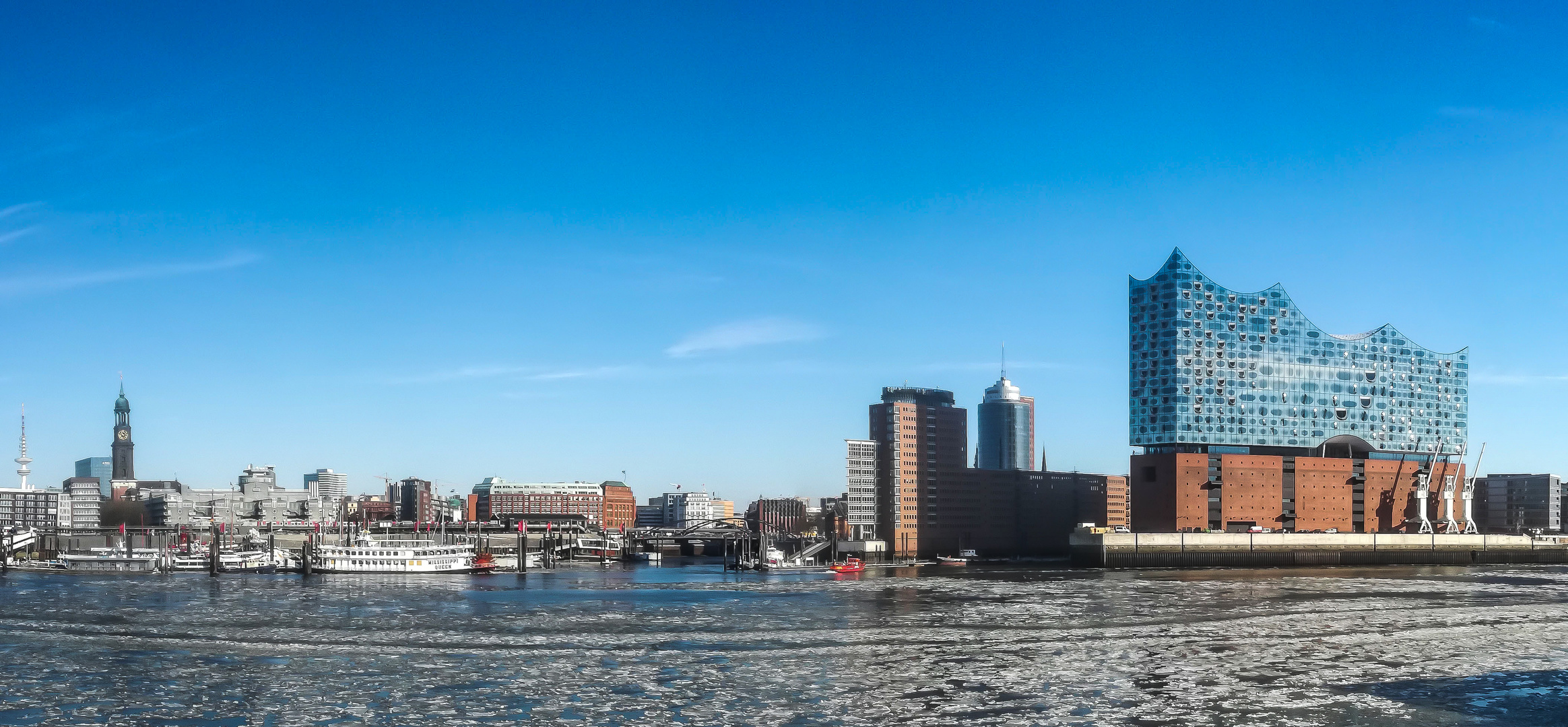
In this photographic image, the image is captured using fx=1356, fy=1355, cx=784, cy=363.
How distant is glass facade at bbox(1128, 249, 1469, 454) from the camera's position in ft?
586

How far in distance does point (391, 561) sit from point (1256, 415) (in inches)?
4446

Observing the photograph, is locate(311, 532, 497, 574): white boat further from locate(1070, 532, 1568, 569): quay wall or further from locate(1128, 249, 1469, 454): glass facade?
locate(1128, 249, 1469, 454): glass facade

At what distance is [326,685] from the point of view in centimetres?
4781

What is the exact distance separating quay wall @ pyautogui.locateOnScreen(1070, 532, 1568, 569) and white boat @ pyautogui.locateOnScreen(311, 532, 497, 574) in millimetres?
74842

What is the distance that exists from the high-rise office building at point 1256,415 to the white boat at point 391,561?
89232mm

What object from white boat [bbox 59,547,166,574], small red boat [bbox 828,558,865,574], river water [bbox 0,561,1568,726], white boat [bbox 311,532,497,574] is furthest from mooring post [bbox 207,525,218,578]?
small red boat [bbox 828,558,865,574]

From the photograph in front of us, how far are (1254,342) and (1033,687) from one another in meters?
146

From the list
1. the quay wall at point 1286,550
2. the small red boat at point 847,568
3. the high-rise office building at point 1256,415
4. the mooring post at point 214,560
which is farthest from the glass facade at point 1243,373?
the mooring post at point 214,560

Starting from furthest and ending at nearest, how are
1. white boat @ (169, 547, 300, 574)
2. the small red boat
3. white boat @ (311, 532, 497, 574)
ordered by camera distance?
the small red boat < white boat @ (169, 547, 300, 574) < white boat @ (311, 532, 497, 574)

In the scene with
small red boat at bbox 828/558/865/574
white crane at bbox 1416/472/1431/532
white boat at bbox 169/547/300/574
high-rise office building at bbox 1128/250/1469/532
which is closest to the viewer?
white boat at bbox 169/547/300/574

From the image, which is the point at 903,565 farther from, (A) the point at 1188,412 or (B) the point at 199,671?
(B) the point at 199,671

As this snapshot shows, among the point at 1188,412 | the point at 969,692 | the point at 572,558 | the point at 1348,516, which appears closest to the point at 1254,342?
the point at 1188,412

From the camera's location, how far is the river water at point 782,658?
42844 millimetres

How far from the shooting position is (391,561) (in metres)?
139
